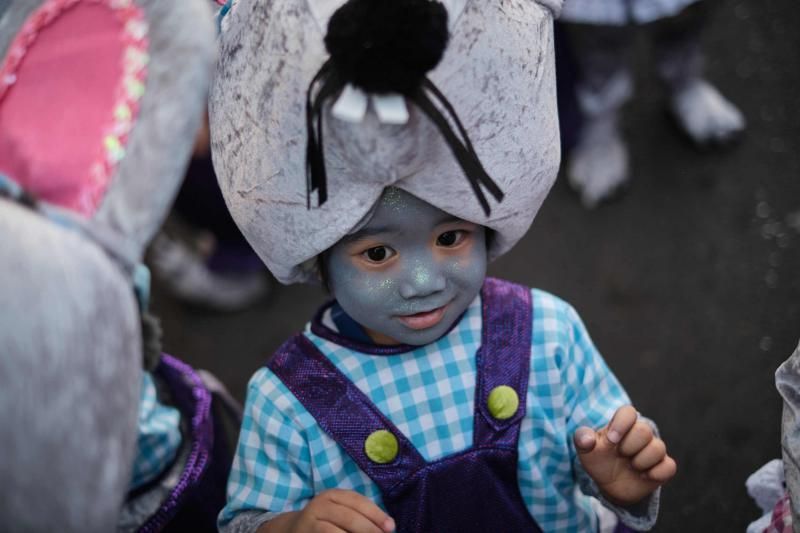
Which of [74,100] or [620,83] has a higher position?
[74,100]

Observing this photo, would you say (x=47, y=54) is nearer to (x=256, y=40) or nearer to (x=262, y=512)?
(x=256, y=40)

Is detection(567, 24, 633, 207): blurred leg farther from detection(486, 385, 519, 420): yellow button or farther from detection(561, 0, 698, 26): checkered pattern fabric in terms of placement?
detection(486, 385, 519, 420): yellow button

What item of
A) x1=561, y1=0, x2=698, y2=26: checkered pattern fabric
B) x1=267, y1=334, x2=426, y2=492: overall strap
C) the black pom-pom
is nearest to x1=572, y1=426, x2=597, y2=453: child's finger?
x1=267, y1=334, x2=426, y2=492: overall strap

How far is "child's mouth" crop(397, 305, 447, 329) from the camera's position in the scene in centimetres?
99

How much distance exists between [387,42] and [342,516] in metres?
0.51

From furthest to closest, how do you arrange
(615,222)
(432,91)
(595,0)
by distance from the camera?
(615,222)
(595,0)
(432,91)

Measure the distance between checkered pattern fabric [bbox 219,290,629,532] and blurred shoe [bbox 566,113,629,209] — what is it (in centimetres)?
101

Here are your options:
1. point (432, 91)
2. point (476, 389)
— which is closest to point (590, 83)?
point (476, 389)

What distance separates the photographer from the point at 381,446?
1.01 metres

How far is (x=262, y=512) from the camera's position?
1.03 meters

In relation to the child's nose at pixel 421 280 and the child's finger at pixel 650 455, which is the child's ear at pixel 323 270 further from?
the child's finger at pixel 650 455

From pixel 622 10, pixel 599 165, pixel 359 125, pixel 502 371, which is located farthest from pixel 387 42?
pixel 599 165

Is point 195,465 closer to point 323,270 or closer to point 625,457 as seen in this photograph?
point 323,270

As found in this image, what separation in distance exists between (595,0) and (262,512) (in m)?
1.25
